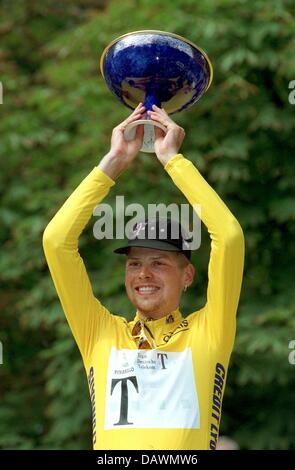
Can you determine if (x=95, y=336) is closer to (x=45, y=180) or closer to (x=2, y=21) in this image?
(x=45, y=180)

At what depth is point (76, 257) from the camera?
12.2ft

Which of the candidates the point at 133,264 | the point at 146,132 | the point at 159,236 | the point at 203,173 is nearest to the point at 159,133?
the point at 146,132

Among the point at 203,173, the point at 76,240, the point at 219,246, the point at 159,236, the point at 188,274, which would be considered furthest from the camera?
the point at 203,173

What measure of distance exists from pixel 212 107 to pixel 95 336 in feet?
12.8

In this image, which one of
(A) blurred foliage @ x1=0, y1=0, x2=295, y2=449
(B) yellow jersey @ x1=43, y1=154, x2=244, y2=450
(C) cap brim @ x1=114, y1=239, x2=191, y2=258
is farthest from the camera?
(A) blurred foliage @ x1=0, y1=0, x2=295, y2=449

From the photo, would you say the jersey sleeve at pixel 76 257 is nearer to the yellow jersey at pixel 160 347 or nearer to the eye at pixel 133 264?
the yellow jersey at pixel 160 347

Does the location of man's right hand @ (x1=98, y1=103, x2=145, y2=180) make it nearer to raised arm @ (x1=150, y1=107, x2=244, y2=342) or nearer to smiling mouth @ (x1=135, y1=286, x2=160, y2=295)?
raised arm @ (x1=150, y1=107, x2=244, y2=342)

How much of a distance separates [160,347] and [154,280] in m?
0.25

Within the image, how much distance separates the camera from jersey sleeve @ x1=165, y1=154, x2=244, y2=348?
3572 millimetres

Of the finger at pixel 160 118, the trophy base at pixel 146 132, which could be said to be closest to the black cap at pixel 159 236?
the trophy base at pixel 146 132

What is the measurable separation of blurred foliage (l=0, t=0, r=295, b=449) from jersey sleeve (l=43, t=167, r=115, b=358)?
3223 mm

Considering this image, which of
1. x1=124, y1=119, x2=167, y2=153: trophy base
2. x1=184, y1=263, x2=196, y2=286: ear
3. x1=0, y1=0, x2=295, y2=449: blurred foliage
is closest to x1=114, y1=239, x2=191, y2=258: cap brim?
x1=184, y1=263, x2=196, y2=286: ear

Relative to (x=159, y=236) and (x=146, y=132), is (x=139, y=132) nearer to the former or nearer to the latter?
(x=146, y=132)

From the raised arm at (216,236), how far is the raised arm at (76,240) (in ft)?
0.48
